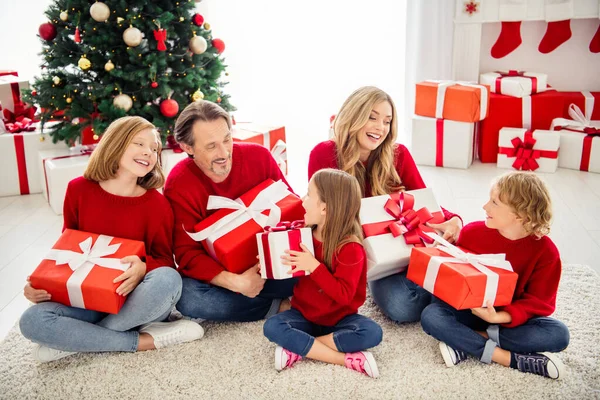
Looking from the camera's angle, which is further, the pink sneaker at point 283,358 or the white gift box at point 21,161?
the white gift box at point 21,161

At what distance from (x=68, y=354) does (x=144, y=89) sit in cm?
173

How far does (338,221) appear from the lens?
1995 mm

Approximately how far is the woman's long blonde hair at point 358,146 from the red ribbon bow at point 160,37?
4.40 feet

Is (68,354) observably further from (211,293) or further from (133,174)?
(133,174)

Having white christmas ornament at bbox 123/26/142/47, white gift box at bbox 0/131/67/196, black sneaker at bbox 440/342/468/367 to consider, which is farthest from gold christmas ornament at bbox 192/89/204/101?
black sneaker at bbox 440/342/468/367

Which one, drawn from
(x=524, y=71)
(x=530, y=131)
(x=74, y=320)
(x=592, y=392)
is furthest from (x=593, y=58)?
(x=74, y=320)

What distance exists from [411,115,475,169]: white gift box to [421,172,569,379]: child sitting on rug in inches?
85.7

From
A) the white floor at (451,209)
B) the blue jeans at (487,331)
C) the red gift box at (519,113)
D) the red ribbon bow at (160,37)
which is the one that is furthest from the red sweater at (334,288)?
the red gift box at (519,113)

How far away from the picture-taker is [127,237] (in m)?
2.18

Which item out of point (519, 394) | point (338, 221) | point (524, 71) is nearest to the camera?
point (519, 394)

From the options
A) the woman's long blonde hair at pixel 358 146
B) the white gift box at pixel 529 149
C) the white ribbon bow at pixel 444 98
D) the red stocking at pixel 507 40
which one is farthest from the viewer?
the red stocking at pixel 507 40

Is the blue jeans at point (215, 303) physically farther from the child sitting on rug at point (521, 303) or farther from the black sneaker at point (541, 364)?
the black sneaker at point (541, 364)

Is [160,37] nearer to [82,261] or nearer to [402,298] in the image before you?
[82,261]

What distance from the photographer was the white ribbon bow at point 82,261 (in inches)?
77.0
